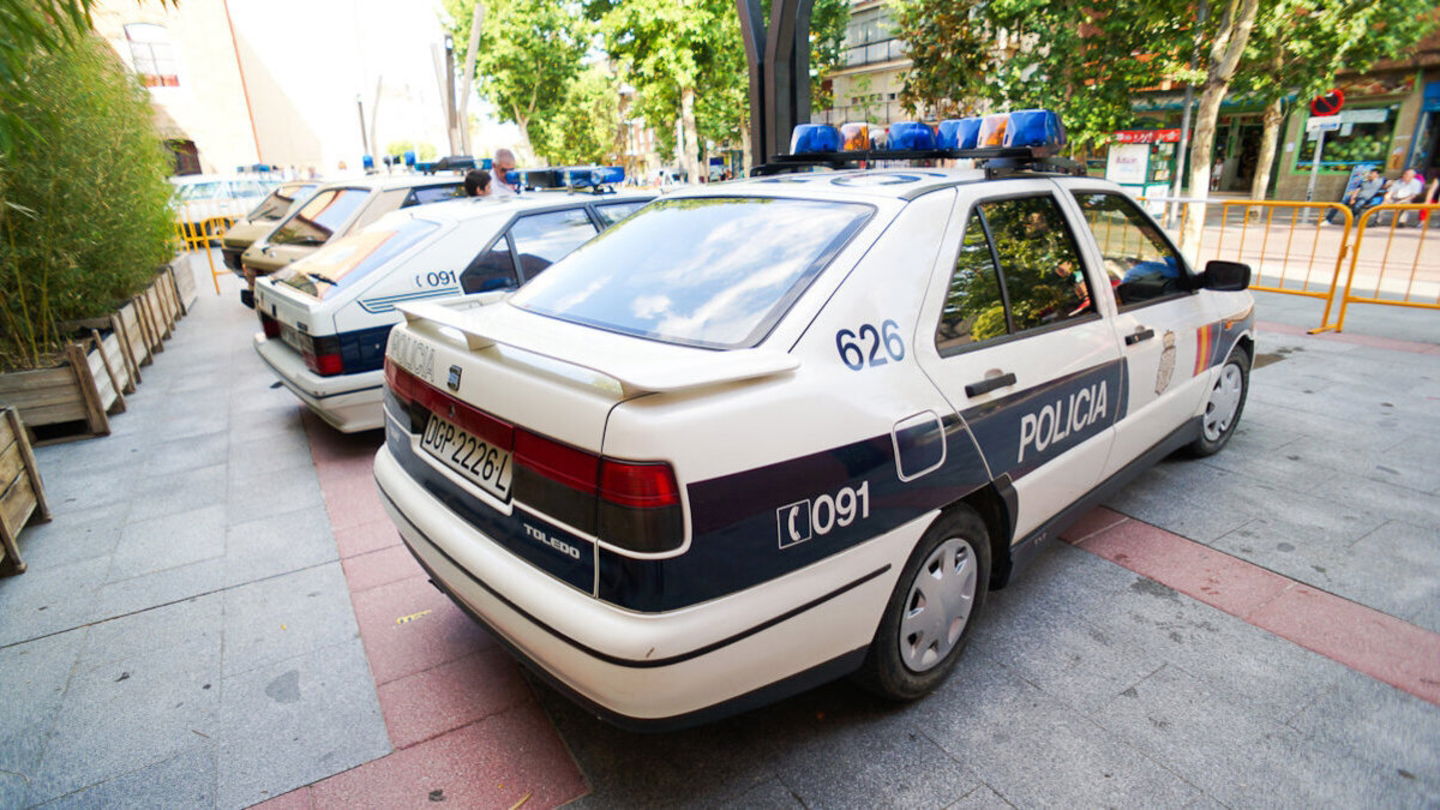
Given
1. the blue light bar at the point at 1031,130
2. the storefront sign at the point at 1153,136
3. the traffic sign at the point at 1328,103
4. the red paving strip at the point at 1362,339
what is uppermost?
the traffic sign at the point at 1328,103

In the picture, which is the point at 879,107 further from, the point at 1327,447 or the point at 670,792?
the point at 670,792

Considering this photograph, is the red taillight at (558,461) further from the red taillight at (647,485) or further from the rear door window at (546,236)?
the rear door window at (546,236)

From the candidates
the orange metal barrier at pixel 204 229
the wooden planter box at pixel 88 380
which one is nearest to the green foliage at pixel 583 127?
the orange metal barrier at pixel 204 229

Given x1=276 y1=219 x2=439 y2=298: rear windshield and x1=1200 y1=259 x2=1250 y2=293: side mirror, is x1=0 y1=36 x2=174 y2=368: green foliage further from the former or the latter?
x1=1200 y1=259 x2=1250 y2=293: side mirror

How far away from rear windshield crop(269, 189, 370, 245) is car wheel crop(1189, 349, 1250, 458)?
7.58 meters

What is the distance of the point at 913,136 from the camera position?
339cm

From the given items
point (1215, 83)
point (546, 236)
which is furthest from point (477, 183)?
point (1215, 83)

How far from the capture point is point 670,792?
2195 mm

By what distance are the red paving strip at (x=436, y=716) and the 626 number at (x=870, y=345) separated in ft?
4.96

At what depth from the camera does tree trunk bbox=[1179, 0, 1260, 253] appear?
9852mm

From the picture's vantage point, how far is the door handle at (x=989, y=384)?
2340 mm

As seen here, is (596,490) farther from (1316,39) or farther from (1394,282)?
(1316,39)

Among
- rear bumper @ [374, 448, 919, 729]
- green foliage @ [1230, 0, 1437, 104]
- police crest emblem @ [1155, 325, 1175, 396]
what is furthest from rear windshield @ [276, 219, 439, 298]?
green foliage @ [1230, 0, 1437, 104]

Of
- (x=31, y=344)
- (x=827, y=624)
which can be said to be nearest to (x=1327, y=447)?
(x=827, y=624)
